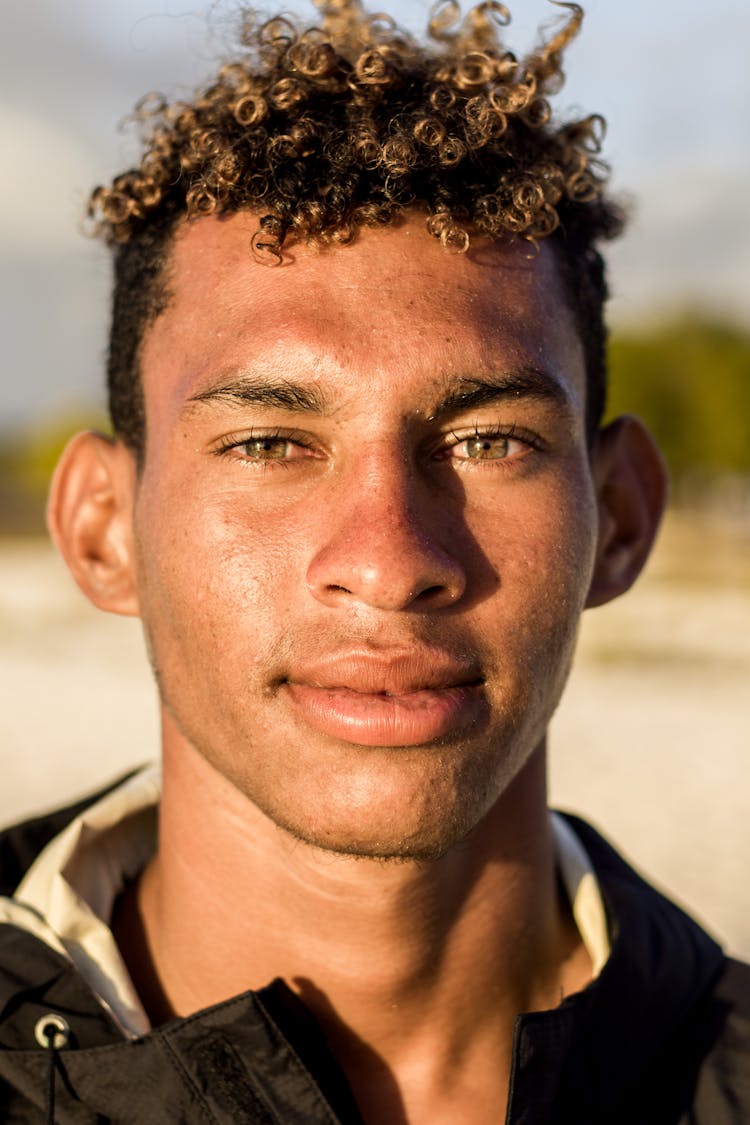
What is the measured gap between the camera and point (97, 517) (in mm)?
2867

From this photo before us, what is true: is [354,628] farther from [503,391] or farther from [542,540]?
[503,391]

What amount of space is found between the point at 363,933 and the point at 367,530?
0.91 m

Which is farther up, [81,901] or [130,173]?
[130,173]

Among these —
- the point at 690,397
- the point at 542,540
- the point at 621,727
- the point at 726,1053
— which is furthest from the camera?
the point at 690,397

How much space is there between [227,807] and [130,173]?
5.10ft

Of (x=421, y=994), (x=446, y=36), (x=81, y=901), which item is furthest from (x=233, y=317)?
(x=421, y=994)

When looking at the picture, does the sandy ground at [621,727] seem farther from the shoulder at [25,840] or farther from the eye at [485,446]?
the eye at [485,446]

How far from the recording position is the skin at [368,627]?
2.19 meters

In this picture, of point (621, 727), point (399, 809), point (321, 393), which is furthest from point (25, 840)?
point (621, 727)

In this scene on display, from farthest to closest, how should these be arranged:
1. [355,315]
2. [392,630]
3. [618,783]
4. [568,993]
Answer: [618,783], [568,993], [355,315], [392,630]

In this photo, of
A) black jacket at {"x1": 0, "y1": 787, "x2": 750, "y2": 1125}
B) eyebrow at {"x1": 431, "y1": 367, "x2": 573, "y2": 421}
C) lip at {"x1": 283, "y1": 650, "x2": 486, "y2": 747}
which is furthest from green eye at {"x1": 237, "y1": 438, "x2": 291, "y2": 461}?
black jacket at {"x1": 0, "y1": 787, "x2": 750, "y2": 1125}

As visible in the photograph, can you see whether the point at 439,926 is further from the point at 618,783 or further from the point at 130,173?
the point at 618,783

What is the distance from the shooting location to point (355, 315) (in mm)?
2328

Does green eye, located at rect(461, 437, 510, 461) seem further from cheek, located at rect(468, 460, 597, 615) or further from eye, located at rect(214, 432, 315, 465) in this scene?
eye, located at rect(214, 432, 315, 465)
